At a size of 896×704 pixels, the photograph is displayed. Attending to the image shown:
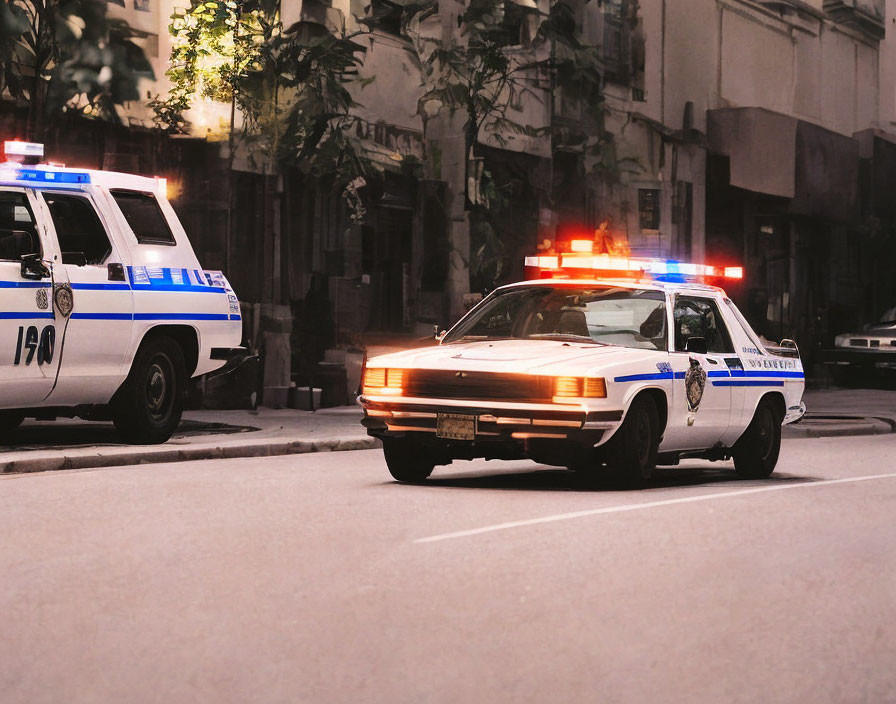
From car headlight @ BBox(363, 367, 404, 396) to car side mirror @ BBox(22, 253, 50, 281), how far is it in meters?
3.19

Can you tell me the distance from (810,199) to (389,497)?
2540 centimetres

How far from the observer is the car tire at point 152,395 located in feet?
49.4

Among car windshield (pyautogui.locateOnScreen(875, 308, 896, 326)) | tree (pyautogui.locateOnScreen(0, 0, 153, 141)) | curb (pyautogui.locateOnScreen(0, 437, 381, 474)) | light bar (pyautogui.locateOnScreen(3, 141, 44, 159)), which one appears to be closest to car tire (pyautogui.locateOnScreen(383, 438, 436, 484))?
curb (pyautogui.locateOnScreen(0, 437, 381, 474))

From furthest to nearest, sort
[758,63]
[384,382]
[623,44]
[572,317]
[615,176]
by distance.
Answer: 1. [758,63]
2. [623,44]
3. [615,176]
4. [572,317]
5. [384,382]

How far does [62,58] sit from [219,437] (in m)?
5.57

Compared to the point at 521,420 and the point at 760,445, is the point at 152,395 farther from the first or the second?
the point at 760,445

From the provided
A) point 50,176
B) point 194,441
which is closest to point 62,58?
point 50,176

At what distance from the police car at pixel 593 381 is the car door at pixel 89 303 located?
3.11m

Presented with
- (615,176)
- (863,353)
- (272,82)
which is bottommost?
(863,353)

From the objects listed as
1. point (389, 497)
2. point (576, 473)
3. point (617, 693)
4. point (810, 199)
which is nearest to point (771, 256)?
point (810, 199)

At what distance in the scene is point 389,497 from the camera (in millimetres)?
11641

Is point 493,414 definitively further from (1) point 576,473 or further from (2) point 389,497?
(1) point 576,473

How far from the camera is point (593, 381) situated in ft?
37.8

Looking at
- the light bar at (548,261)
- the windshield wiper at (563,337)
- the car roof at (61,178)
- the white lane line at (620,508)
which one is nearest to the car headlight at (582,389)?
the white lane line at (620,508)
